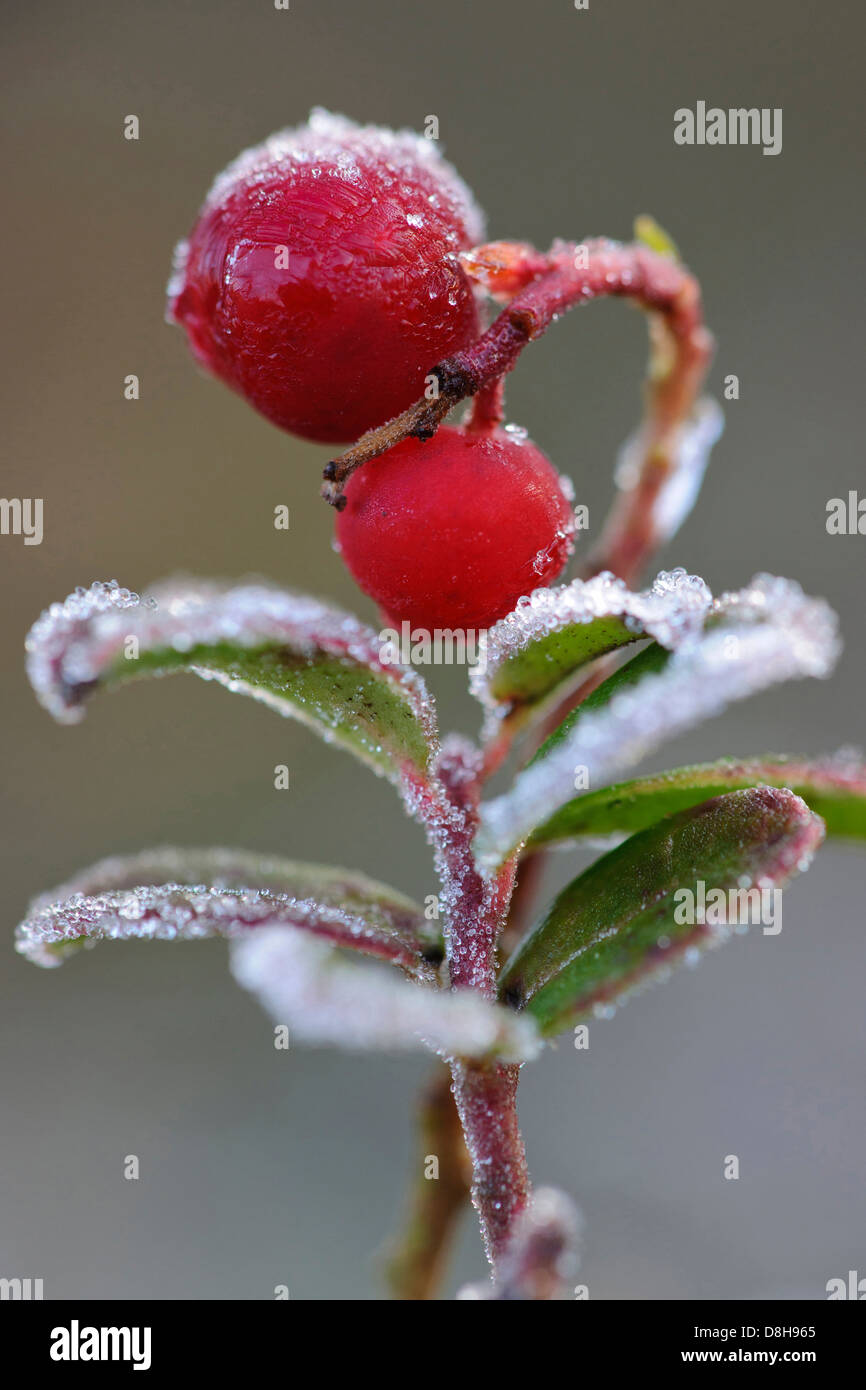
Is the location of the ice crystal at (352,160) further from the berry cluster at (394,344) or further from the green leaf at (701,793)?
the green leaf at (701,793)

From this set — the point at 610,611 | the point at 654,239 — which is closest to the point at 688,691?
the point at 610,611

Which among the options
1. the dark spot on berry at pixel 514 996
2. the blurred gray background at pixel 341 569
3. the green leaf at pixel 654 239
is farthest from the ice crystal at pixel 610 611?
the blurred gray background at pixel 341 569

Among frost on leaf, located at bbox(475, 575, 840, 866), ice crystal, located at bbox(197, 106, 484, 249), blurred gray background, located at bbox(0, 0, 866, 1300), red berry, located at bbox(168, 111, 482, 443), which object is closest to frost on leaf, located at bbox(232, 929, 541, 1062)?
frost on leaf, located at bbox(475, 575, 840, 866)

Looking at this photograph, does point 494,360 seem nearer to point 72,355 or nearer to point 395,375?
Answer: point 395,375

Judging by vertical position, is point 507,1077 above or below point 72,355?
below
